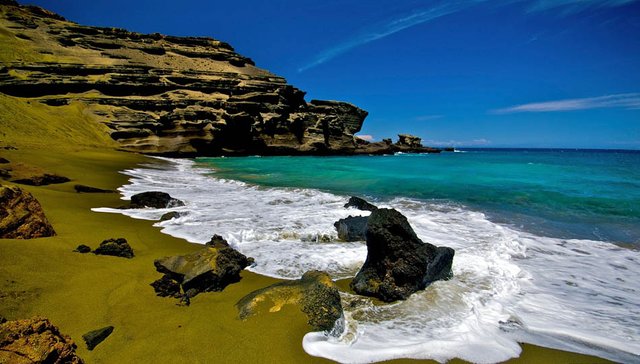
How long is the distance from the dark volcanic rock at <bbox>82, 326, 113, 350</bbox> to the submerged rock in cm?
138

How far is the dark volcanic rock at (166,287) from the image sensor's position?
14.3 feet

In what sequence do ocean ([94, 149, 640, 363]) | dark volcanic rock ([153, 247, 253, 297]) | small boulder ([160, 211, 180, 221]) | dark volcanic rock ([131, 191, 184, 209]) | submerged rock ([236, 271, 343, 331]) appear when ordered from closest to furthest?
1. ocean ([94, 149, 640, 363])
2. submerged rock ([236, 271, 343, 331])
3. dark volcanic rock ([153, 247, 253, 297])
4. small boulder ([160, 211, 180, 221])
5. dark volcanic rock ([131, 191, 184, 209])

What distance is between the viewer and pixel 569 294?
17.1 ft

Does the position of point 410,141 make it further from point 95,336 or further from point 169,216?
point 95,336

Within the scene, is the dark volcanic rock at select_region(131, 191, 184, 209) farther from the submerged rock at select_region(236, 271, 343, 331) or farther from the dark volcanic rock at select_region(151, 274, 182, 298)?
the submerged rock at select_region(236, 271, 343, 331)

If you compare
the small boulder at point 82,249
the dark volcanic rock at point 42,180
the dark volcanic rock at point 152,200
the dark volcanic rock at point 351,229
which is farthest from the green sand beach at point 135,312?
the dark volcanic rock at point 42,180

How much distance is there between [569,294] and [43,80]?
64156 mm

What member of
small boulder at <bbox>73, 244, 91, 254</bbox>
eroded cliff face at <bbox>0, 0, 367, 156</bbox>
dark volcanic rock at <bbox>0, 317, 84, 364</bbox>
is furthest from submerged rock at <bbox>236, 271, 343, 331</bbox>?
eroded cliff face at <bbox>0, 0, 367, 156</bbox>

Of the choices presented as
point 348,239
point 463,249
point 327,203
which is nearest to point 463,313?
point 463,249

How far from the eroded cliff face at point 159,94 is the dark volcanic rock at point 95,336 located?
41.7 meters

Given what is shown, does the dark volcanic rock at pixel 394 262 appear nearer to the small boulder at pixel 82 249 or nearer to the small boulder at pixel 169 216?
the small boulder at pixel 82 249

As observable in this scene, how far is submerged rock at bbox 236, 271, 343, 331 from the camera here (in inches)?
154

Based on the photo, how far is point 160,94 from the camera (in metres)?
53.4

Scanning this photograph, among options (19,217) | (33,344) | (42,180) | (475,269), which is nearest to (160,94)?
(42,180)
